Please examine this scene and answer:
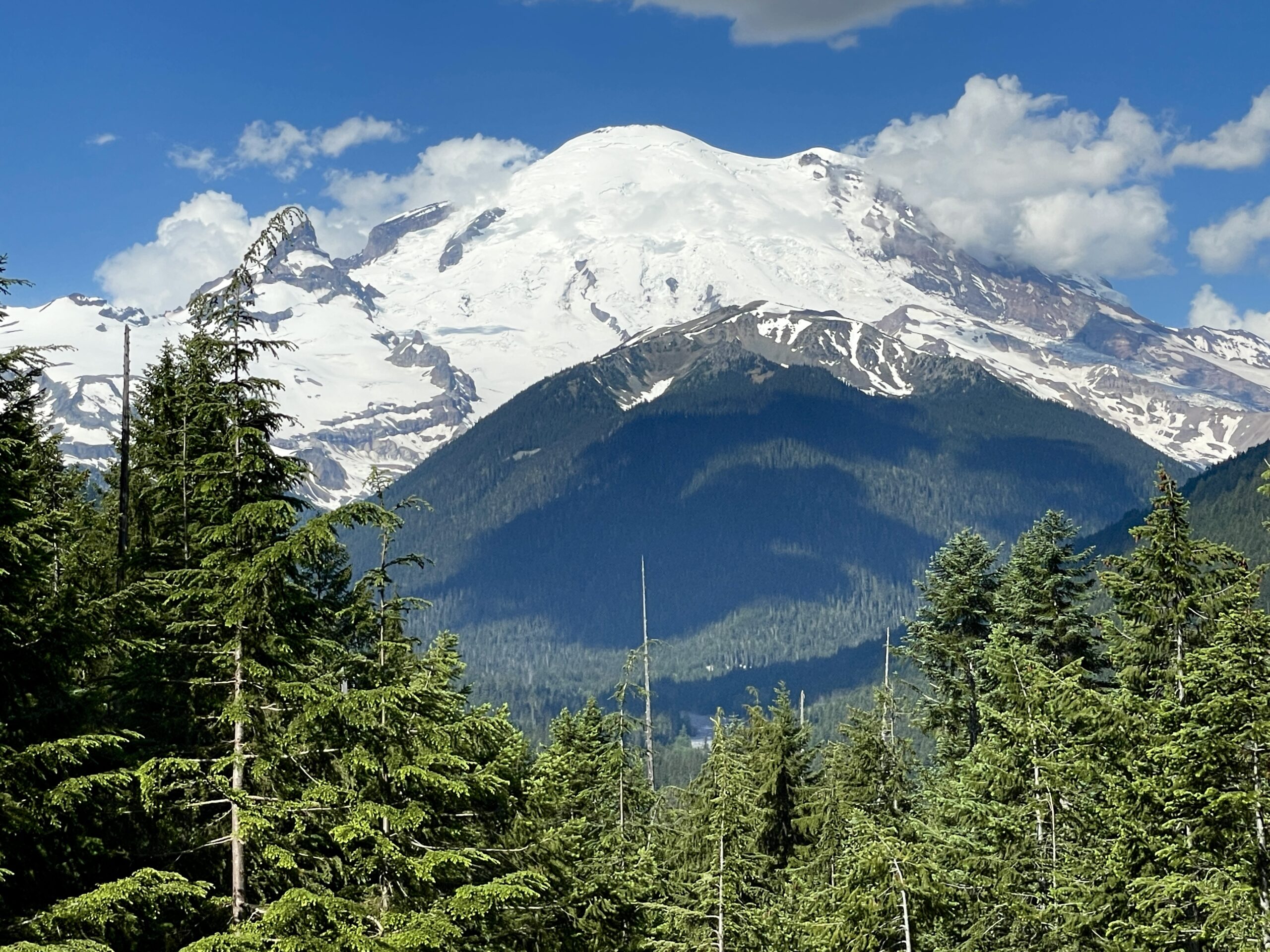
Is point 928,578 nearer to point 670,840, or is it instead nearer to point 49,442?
point 670,840

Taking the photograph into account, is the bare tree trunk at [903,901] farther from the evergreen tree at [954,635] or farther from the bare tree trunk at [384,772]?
the evergreen tree at [954,635]

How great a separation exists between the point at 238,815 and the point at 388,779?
2690 millimetres

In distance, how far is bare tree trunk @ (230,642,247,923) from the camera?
53.9ft

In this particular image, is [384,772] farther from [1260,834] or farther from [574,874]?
[1260,834]

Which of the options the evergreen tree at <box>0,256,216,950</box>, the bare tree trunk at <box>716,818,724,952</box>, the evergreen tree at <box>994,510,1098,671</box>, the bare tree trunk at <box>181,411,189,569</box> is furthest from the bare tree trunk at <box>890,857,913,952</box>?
the evergreen tree at <box>994,510,1098,671</box>

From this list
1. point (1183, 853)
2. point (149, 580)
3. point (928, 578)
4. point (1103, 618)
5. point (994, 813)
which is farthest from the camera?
point (928, 578)

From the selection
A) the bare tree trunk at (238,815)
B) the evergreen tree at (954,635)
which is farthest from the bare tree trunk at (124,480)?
the evergreen tree at (954,635)

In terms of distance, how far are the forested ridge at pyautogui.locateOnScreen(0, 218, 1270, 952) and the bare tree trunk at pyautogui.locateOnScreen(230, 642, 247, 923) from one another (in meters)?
0.05

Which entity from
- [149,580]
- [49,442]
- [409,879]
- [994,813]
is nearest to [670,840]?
[994,813]

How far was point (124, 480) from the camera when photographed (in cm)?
2633

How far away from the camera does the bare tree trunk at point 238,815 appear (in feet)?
53.9

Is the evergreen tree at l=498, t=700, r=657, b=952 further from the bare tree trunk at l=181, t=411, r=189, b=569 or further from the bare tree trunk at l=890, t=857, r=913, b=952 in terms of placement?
the bare tree trunk at l=181, t=411, r=189, b=569

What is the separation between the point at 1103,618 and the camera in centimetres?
2655

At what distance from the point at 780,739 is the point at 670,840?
10267 mm
